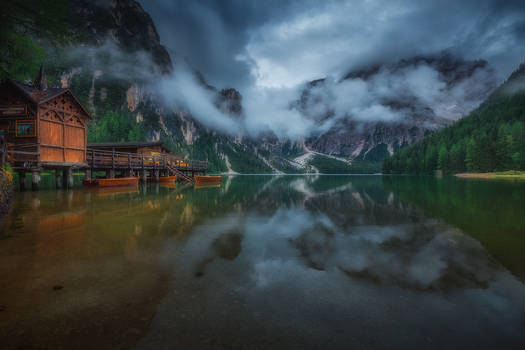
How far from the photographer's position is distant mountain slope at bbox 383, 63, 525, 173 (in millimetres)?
83938

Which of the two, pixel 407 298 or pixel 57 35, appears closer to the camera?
pixel 407 298

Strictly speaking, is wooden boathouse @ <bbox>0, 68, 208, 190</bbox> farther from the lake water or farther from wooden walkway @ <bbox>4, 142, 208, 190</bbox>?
the lake water

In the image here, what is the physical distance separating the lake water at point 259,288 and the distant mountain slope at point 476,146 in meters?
101

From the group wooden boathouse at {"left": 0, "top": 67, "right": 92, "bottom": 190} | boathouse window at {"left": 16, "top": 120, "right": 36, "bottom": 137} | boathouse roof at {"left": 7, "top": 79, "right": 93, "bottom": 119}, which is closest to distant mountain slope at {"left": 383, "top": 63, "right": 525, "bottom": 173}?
wooden boathouse at {"left": 0, "top": 67, "right": 92, "bottom": 190}

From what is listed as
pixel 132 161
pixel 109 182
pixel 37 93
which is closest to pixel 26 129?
pixel 37 93

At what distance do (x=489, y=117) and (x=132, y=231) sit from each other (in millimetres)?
180407

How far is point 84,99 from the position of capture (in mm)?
139250

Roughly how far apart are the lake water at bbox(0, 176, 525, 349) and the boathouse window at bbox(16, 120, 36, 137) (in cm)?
2066

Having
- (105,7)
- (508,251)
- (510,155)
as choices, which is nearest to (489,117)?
(510,155)

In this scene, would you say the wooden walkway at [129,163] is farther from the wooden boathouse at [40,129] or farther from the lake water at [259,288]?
the lake water at [259,288]

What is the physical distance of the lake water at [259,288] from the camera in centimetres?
348

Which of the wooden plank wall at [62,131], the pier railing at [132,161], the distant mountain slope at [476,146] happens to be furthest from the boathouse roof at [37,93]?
the distant mountain slope at [476,146]

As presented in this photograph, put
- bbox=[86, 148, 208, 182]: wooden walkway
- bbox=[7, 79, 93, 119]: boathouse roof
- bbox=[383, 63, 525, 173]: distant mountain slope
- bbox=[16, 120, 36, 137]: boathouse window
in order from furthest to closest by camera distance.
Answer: bbox=[383, 63, 525, 173]: distant mountain slope < bbox=[86, 148, 208, 182]: wooden walkway < bbox=[16, 120, 36, 137]: boathouse window < bbox=[7, 79, 93, 119]: boathouse roof

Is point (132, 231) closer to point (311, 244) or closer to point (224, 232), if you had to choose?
point (224, 232)
